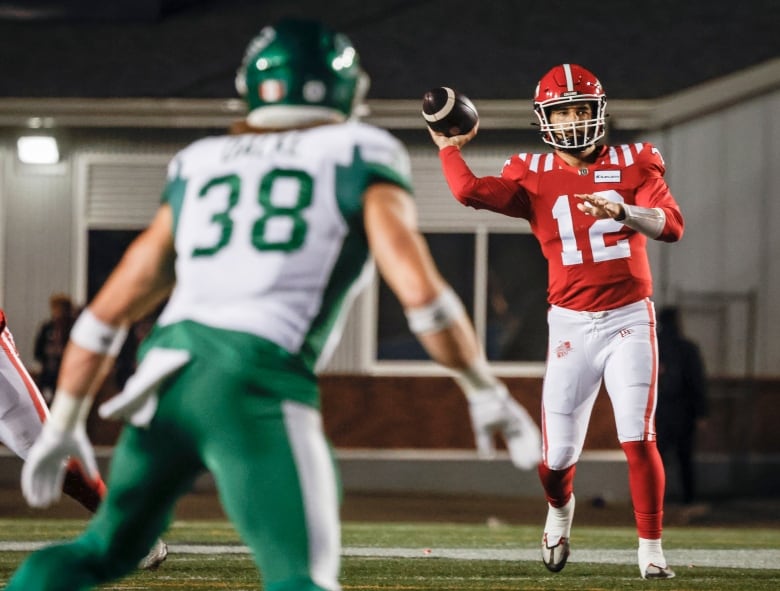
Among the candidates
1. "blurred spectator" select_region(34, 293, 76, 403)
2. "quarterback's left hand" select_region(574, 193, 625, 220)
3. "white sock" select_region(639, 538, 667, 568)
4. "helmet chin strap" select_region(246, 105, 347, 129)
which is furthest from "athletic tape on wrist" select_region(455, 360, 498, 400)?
"blurred spectator" select_region(34, 293, 76, 403)

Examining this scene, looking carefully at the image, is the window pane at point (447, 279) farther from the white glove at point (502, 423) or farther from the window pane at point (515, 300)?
the white glove at point (502, 423)

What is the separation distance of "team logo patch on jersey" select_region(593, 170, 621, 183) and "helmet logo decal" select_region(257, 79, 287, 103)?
9.44 feet

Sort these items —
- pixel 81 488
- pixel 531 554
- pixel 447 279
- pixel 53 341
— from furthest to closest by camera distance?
pixel 447 279 → pixel 53 341 → pixel 531 554 → pixel 81 488

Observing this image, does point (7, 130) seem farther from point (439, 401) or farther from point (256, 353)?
point (256, 353)

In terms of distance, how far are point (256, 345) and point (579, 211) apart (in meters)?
3.07

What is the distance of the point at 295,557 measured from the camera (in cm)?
265

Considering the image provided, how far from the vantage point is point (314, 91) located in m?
3.01

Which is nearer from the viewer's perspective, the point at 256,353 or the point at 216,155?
the point at 256,353

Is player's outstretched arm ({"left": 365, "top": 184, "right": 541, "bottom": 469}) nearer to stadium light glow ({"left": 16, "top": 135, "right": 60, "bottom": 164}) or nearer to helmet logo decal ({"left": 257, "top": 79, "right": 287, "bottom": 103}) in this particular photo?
helmet logo decal ({"left": 257, "top": 79, "right": 287, "bottom": 103})

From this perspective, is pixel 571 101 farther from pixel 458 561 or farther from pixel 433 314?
pixel 433 314

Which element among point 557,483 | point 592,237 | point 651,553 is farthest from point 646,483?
point 592,237

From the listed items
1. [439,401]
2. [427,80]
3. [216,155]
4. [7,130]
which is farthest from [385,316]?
[216,155]

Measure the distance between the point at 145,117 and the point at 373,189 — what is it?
1084 cm

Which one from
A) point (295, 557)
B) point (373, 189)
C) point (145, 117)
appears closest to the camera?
point (295, 557)
